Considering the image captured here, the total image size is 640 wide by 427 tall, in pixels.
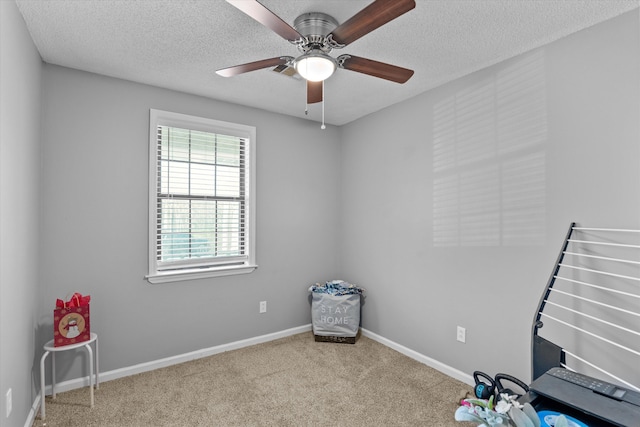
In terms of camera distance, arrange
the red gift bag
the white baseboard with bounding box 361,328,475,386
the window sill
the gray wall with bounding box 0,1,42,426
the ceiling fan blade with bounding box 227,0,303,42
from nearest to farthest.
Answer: the ceiling fan blade with bounding box 227,0,303,42 < the gray wall with bounding box 0,1,42,426 < the red gift bag < the white baseboard with bounding box 361,328,475,386 < the window sill

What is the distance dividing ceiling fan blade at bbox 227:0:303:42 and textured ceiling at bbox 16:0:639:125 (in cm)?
28

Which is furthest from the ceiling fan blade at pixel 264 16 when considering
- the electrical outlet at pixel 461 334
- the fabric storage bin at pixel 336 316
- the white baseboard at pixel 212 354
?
the white baseboard at pixel 212 354

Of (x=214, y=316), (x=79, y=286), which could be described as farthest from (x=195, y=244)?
(x=79, y=286)

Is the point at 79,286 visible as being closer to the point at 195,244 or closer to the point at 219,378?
the point at 195,244

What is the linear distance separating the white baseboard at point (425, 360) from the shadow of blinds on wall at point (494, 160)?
1047 mm

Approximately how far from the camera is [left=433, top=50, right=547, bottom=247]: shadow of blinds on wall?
7.55 feet

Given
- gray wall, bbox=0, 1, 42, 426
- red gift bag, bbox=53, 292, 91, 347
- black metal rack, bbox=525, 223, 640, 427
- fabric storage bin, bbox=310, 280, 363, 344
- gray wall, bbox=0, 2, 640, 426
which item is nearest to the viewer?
gray wall, bbox=0, 1, 42, 426

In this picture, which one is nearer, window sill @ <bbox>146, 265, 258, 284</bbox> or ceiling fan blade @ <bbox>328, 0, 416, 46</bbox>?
ceiling fan blade @ <bbox>328, 0, 416, 46</bbox>

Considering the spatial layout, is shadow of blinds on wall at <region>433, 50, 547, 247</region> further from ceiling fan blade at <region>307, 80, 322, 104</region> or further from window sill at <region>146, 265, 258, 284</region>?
window sill at <region>146, 265, 258, 284</region>

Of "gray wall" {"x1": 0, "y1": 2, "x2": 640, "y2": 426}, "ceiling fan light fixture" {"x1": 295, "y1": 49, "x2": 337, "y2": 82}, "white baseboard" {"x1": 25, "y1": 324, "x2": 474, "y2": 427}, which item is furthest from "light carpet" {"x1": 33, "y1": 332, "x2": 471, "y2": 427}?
"ceiling fan light fixture" {"x1": 295, "y1": 49, "x2": 337, "y2": 82}

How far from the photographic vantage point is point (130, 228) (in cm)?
284

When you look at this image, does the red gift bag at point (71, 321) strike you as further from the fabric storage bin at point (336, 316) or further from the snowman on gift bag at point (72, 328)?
the fabric storage bin at point (336, 316)

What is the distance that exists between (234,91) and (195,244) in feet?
4.83

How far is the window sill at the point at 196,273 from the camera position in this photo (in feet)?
9.69
